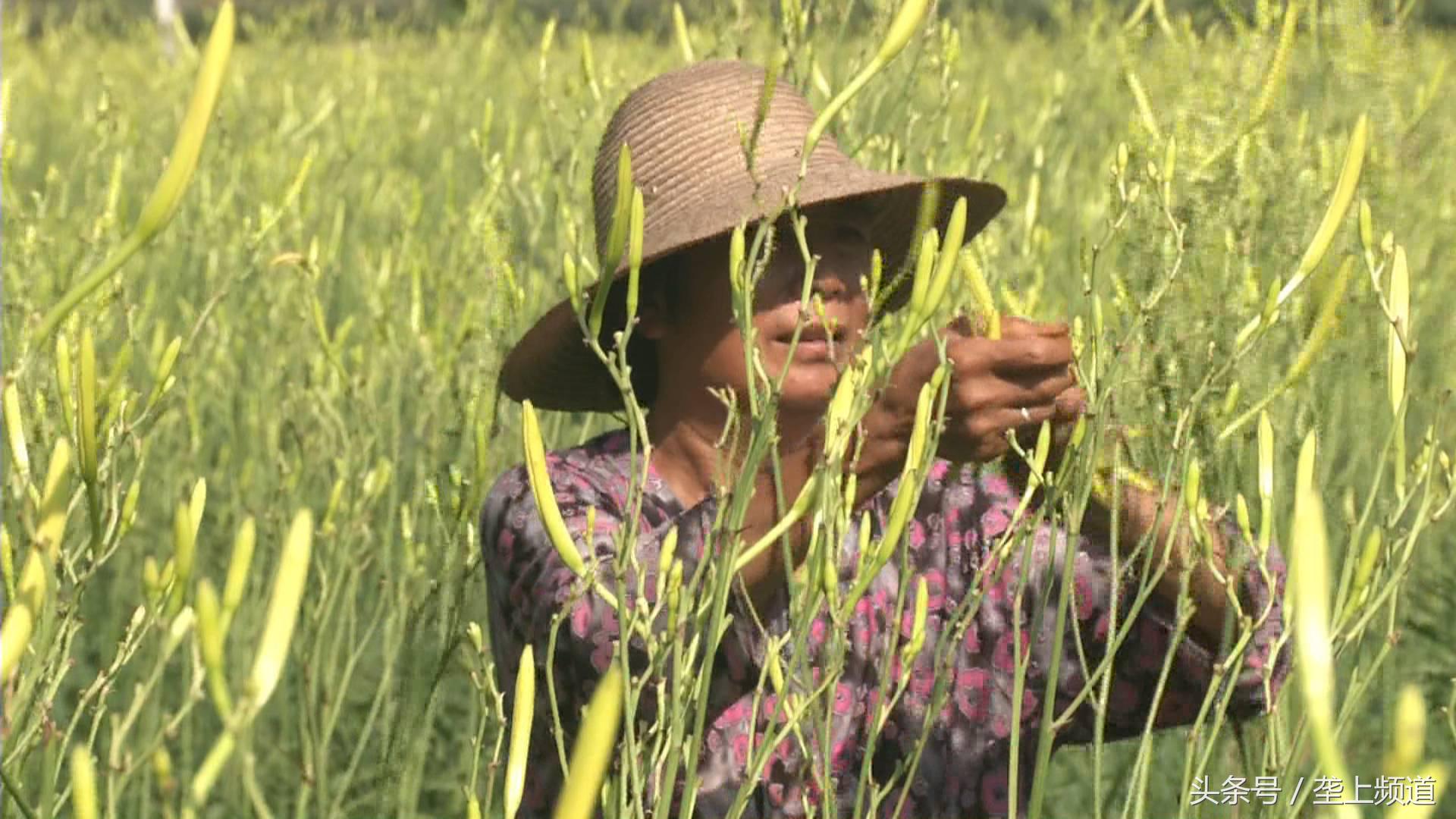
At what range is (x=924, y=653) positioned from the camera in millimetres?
1552

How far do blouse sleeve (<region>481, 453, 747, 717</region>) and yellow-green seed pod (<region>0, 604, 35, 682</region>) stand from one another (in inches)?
20.3

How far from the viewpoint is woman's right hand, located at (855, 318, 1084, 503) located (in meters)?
1.07

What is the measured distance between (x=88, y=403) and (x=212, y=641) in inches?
6.8

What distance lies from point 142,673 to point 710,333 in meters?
1.41

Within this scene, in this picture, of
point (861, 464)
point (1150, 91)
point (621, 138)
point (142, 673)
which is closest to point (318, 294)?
point (142, 673)

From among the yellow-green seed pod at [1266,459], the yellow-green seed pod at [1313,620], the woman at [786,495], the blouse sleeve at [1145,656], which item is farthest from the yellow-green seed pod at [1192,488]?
the yellow-green seed pod at [1313,620]

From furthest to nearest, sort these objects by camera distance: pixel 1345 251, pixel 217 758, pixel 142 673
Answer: pixel 142 673
pixel 1345 251
pixel 217 758

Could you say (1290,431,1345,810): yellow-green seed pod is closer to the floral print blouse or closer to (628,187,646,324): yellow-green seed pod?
(628,187,646,324): yellow-green seed pod

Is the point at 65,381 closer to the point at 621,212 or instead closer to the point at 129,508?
the point at 129,508

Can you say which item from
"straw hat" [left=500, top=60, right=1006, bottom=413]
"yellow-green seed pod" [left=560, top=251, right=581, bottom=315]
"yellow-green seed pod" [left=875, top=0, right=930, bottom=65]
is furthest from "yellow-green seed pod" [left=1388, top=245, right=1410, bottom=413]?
"straw hat" [left=500, top=60, right=1006, bottom=413]

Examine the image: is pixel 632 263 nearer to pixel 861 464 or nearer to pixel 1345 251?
pixel 861 464

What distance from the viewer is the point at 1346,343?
1.82 m

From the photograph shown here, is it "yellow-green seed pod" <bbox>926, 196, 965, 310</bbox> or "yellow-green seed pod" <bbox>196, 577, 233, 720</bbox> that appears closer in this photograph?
"yellow-green seed pod" <bbox>196, 577, 233, 720</bbox>

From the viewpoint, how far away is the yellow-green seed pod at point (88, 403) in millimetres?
680
